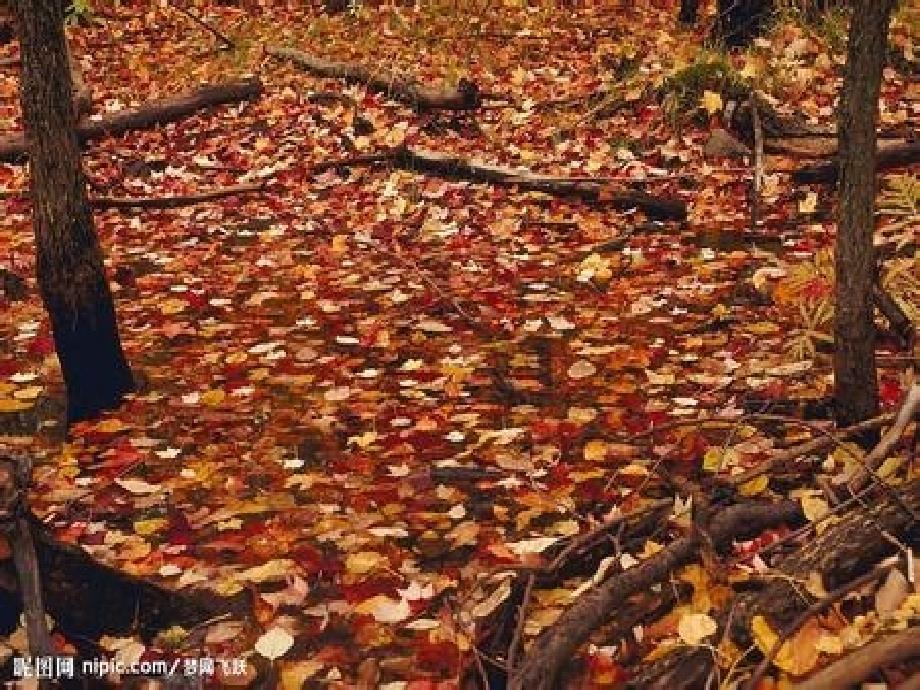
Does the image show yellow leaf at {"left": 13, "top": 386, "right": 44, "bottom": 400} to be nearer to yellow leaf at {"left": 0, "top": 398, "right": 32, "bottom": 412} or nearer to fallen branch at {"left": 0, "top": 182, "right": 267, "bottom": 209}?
yellow leaf at {"left": 0, "top": 398, "right": 32, "bottom": 412}

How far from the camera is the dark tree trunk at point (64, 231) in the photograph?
452 cm

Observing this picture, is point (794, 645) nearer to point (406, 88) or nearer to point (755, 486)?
point (755, 486)

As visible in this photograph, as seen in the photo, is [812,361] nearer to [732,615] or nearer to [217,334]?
[732,615]

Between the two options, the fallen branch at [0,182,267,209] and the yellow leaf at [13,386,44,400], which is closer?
the yellow leaf at [13,386,44,400]

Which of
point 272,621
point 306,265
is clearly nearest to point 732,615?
point 272,621

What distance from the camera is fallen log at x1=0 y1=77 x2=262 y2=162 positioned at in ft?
33.3

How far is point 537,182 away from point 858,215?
476 centimetres

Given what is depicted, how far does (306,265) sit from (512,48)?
5856 millimetres

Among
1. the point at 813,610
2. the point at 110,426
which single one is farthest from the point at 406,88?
the point at 813,610

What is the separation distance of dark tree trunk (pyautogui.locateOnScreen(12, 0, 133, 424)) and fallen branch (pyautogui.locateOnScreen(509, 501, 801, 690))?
3.09 meters

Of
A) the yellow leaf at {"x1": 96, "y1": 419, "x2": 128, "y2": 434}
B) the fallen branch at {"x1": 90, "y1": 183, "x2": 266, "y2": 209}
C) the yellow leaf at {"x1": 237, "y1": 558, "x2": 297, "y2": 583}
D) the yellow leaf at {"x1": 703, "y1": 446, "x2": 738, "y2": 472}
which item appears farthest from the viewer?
the fallen branch at {"x1": 90, "y1": 183, "x2": 266, "y2": 209}

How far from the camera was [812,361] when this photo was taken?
4.91 metres

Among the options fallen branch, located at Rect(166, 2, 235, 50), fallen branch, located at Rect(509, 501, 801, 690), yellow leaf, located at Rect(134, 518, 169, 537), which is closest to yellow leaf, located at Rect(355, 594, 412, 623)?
fallen branch, located at Rect(509, 501, 801, 690)

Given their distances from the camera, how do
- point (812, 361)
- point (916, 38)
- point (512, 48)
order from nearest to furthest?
point (812, 361) < point (916, 38) < point (512, 48)
